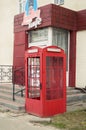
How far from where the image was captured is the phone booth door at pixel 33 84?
402 inches

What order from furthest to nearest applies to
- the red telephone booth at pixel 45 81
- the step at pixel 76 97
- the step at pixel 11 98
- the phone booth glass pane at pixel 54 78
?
the step at pixel 76 97, the step at pixel 11 98, the phone booth glass pane at pixel 54 78, the red telephone booth at pixel 45 81

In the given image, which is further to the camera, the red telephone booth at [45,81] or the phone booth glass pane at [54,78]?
the phone booth glass pane at [54,78]

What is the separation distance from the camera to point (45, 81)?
9.98 metres

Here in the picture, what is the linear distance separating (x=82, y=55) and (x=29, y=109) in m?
4.61

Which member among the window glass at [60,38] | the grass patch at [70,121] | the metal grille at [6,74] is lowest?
the grass patch at [70,121]

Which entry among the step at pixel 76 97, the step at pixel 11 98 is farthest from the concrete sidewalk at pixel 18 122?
the step at pixel 76 97

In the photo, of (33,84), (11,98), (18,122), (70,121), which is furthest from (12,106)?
(70,121)

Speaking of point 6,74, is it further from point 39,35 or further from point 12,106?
point 12,106

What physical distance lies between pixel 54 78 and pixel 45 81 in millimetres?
511

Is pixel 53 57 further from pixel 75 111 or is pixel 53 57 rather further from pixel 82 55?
pixel 82 55

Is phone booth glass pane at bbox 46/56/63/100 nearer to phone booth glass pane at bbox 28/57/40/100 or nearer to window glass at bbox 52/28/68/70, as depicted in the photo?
phone booth glass pane at bbox 28/57/40/100

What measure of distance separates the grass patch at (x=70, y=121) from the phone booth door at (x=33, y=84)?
804 millimetres

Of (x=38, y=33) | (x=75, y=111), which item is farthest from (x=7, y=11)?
(x=75, y=111)

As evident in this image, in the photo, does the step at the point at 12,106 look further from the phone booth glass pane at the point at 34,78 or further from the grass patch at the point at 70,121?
the grass patch at the point at 70,121
